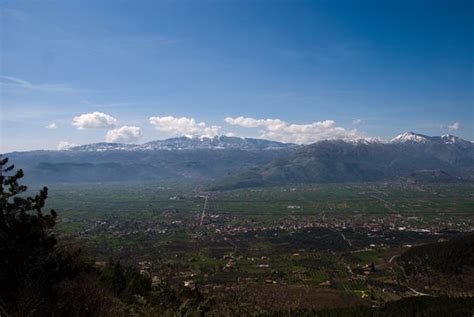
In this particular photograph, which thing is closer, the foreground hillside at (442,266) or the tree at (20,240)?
the tree at (20,240)

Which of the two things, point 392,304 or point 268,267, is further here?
point 268,267

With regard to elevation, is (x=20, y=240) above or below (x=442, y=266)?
above

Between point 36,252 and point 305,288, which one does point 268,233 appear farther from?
point 36,252

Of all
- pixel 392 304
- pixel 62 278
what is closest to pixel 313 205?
pixel 392 304

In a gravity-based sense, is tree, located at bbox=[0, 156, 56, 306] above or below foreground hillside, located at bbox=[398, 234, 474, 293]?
above

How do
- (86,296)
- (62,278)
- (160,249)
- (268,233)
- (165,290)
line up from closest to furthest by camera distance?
(86,296) < (62,278) < (165,290) < (160,249) < (268,233)

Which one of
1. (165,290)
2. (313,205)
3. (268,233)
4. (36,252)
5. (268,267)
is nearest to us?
(36,252)

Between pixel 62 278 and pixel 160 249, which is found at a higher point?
pixel 62 278

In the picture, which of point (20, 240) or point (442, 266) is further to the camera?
point (442, 266)

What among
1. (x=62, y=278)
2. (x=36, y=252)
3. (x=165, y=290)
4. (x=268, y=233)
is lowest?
(x=268, y=233)

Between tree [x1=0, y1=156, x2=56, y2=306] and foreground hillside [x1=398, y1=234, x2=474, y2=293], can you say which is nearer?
tree [x1=0, y1=156, x2=56, y2=306]

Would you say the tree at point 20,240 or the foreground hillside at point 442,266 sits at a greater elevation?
the tree at point 20,240
